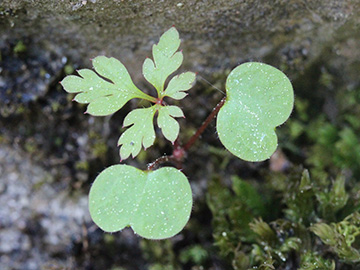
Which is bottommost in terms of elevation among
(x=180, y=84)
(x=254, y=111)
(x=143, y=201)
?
(x=143, y=201)

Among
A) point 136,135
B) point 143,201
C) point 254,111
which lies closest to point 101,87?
point 136,135

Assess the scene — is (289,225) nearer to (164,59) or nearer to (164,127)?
(164,127)

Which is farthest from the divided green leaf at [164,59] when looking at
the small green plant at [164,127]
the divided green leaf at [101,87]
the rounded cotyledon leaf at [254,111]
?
the rounded cotyledon leaf at [254,111]

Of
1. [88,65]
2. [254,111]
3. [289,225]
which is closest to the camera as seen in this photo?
[254,111]

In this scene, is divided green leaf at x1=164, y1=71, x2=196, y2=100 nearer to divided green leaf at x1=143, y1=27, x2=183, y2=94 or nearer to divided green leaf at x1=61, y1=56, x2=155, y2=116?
divided green leaf at x1=143, y1=27, x2=183, y2=94

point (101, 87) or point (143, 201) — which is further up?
point (101, 87)

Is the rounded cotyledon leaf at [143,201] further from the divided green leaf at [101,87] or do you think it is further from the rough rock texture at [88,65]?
the rough rock texture at [88,65]

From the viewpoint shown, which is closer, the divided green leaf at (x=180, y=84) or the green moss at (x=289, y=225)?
the divided green leaf at (x=180, y=84)

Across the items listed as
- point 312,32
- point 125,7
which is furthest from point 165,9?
point 312,32
